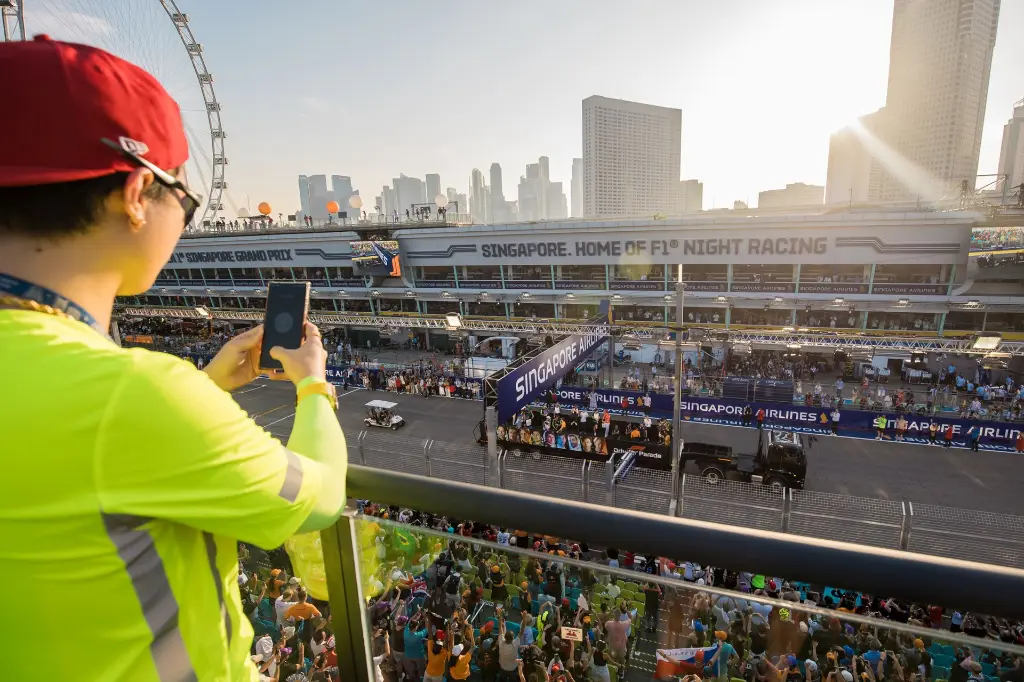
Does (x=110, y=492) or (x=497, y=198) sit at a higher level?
(x=497, y=198)

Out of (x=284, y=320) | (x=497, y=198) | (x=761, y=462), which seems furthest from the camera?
Answer: (x=497, y=198)

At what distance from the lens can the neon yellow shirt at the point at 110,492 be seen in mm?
670

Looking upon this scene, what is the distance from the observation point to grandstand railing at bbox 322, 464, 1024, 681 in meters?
0.98

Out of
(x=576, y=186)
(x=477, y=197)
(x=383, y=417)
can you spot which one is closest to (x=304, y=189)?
(x=477, y=197)

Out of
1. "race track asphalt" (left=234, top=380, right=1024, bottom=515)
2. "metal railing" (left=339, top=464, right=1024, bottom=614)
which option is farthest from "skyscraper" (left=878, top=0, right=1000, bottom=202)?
"metal railing" (left=339, top=464, right=1024, bottom=614)

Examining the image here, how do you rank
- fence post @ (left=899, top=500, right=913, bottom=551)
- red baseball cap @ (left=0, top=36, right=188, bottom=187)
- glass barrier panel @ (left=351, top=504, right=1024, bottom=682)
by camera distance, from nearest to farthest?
red baseball cap @ (left=0, top=36, right=188, bottom=187) < glass barrier panel @ (left=351, top=504, right=1024, bottom=682) < fence post @ (left=899, top=500, right=913, bottom=551)

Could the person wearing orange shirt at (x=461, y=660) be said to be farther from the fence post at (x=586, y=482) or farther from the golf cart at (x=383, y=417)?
the golf cart at (x=383, y=417)

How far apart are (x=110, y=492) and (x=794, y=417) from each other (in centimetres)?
2190

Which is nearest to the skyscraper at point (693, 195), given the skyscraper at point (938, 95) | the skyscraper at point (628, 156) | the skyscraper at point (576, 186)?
the skyscraper at point (628, 156)

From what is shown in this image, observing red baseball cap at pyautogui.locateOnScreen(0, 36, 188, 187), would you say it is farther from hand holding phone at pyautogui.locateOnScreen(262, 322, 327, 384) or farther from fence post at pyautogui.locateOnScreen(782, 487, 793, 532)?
fence post at pyautogui.locateOnScreen(782, 487, 793, 532)

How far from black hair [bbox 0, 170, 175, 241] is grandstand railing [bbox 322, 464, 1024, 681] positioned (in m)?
0.82

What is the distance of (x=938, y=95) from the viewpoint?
4557 inches

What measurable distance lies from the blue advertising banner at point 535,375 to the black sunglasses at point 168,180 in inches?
522

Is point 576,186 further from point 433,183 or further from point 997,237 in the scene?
point 997,237
